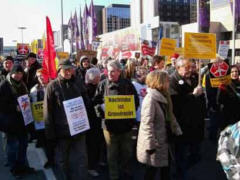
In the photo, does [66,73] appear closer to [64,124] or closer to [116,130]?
[64,124]

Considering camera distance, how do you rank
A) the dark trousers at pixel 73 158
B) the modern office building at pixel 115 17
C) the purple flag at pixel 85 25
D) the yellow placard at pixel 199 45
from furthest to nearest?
the modern office building at pixel 115 17 → the purple flag at pixel 85 25 → the yellow placard at pixel 199 45 → the dark trousers at pixel 73 158

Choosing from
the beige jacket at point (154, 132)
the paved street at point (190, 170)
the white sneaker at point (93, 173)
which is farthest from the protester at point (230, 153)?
the white sneaker at point (93, 173)

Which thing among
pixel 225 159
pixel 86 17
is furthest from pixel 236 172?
pixel 86 17

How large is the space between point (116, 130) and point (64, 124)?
2.41 feet

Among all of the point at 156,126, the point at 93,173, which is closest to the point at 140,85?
the point at 93,173

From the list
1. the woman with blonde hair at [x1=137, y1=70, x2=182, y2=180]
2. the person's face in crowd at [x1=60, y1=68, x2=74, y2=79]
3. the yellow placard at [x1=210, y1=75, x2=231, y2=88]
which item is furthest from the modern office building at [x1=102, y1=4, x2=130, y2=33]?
the woman with blonde hair at [x1=137, y1=70, x2=182, y2=180]

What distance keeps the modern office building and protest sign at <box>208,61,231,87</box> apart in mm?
108590

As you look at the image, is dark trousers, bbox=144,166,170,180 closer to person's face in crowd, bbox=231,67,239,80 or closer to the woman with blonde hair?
the woman with blonde hair

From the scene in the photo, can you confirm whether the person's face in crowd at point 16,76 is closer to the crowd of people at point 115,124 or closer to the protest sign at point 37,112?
the crowd of people at point 115,124

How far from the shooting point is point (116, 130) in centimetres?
453

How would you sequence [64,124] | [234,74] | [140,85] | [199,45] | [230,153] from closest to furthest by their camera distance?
[230,153]
[64,124]
[140,85]
[199,45]
[234,74]

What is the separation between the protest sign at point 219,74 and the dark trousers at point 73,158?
2.96 meters

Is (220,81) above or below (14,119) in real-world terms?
above

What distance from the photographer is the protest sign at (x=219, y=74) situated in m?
6.16
